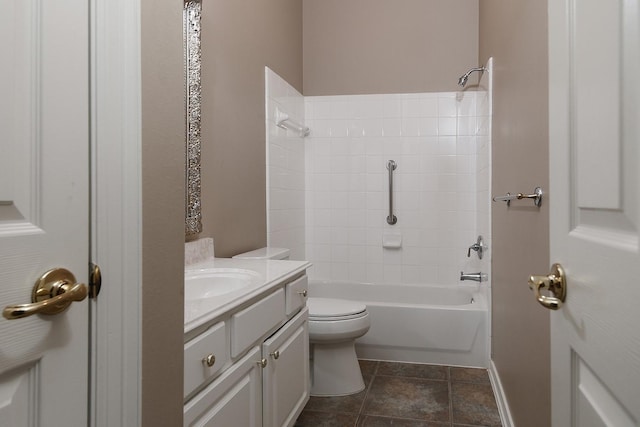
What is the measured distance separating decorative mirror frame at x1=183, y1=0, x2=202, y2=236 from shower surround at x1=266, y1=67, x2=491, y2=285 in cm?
132

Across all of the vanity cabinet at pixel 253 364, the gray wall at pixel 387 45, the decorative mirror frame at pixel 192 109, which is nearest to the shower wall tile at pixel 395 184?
the gray wall at pixel 387 45

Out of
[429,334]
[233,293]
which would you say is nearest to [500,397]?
[429,334]

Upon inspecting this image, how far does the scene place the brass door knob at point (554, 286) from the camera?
30.3 inches

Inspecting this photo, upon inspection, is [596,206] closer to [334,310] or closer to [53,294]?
[53,294]

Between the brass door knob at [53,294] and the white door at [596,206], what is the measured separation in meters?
0.75

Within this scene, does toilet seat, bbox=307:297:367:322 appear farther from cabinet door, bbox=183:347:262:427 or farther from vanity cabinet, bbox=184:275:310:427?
cabinet door, bbox=183:347:262:427

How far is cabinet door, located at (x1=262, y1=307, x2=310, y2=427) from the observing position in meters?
1.57

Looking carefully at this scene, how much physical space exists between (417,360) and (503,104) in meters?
1.75

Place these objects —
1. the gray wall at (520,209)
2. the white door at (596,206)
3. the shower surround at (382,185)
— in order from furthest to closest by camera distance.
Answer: the shower surround at (382,185) < the gray wall at (520,209) < the white door at (596,206)

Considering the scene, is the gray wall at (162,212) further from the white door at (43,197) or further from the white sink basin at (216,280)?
the white sink basin at (216,280)

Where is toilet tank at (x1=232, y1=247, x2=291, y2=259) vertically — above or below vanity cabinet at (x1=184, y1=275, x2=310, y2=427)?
above

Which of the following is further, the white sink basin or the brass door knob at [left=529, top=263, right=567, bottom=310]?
the white sink basin

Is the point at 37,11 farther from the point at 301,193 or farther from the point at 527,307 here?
the point at 301,193

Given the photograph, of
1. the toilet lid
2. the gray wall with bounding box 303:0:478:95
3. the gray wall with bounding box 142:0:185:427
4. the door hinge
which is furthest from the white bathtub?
the door hinge
